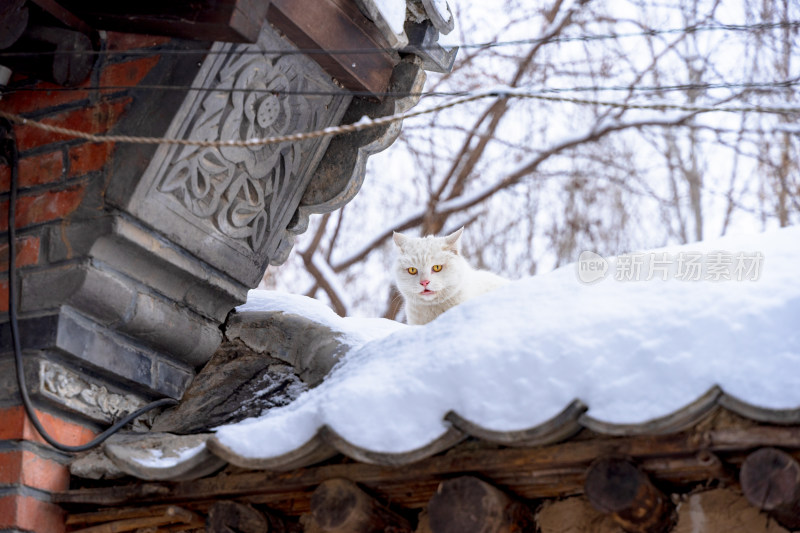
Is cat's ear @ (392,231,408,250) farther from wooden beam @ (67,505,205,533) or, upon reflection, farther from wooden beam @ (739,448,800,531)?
wooden beam @ (739,448,800,531)

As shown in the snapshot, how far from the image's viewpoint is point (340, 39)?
10.0 feet

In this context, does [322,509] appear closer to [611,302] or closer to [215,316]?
[611,302]

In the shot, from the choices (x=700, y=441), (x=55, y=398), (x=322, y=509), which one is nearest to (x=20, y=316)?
(x=55, y=398)

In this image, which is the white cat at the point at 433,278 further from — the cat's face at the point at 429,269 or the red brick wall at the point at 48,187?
the red brick wall at the point at 48,187

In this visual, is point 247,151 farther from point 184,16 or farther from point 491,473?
point 491,473

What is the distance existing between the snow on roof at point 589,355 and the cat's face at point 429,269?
4.71 ft

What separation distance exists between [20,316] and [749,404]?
225cm

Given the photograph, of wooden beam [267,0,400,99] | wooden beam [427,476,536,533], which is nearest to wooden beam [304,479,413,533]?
wooden beam [427,476,536,533]

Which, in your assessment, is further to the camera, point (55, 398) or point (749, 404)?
point (55, 398)

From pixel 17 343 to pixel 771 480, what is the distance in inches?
87.5

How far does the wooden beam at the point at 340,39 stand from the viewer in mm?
2877

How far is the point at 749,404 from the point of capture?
1768 millimetres

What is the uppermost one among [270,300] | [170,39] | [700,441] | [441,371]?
[170,39]

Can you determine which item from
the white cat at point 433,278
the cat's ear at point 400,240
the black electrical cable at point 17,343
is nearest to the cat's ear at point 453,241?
the white cat at point 433,278
